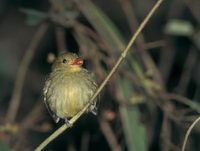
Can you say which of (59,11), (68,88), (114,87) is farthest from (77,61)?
(59,11)

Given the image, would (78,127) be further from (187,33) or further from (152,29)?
(152,29)

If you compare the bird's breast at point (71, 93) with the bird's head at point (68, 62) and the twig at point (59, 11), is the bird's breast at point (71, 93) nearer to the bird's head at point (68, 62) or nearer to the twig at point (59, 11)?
the bird's head at point (68, 62)

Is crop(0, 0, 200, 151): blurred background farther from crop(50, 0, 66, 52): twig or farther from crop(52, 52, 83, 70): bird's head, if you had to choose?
crop(52, 52, 83, 70): bird's head

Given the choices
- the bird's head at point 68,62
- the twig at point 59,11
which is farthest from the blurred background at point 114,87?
the bird's head at point 68,62

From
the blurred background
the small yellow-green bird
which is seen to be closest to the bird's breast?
the small yellow-green bird

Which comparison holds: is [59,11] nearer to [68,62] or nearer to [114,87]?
[68,62]

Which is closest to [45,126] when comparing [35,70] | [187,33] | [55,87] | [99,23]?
[55,87]
